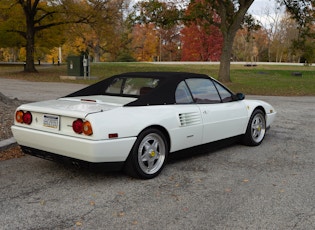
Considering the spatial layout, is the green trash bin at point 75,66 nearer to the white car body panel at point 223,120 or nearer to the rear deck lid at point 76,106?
the white car body panel at point 223,120

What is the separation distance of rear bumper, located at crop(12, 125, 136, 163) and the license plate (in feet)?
0.33

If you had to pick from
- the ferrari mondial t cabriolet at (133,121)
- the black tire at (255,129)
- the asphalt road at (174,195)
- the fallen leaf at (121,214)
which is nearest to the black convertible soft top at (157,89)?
the ferrari mondial t cabriolet at (133,121)

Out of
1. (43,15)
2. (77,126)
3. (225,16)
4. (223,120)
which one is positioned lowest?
(223,120)

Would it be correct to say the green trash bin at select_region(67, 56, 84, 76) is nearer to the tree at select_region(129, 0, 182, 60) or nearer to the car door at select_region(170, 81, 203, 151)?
the tree at select_region(129, 0, 182, 60)

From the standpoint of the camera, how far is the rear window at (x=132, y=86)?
17.5ft

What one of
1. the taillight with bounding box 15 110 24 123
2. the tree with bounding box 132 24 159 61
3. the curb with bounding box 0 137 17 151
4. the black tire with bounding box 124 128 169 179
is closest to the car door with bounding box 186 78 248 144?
the black tire with bounding box 124 128 169 179

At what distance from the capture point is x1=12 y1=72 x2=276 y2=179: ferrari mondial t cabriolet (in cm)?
428

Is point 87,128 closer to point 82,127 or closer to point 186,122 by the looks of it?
point 82,127

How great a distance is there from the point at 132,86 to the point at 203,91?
3.49ft

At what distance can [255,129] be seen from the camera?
21.6 ft

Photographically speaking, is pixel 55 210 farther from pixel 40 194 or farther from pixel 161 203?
pixel 161 203

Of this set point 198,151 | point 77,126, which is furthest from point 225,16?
point 77,126

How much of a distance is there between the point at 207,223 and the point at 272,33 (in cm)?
7888

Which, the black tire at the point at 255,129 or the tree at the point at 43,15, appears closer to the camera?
the black tire at the point at 255,129
